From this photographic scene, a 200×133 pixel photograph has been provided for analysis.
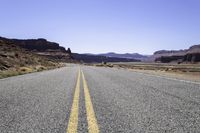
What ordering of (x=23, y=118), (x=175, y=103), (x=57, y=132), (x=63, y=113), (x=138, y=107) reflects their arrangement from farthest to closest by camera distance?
(x=175, y=103) → (x=138, y=107) → (x=63, y=113) → (x=23, y=118) → (x=57, y=132)

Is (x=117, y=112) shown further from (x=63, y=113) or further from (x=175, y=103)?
(x=175, y=103)

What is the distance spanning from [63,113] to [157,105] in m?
2.41

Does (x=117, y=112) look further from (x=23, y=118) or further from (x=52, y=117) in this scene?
(x=23, y=118)

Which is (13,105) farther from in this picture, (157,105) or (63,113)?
(157,105)

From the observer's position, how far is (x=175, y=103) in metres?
7.32

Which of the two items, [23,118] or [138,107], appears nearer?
[23,118]

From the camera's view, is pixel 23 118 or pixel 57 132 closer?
pixel 57 132

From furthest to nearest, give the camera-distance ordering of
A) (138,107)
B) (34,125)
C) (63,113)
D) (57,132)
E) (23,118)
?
1. (138,107)
2. (63,113)
3. (23,118)
4. (34,125)
5. (57,132)

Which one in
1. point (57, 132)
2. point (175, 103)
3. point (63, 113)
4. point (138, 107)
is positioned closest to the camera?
point (57, 132)

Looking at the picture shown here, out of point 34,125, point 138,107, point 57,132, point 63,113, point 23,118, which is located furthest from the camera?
point 138,107

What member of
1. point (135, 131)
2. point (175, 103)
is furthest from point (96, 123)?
point (175, 103)

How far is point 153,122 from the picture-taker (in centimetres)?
507

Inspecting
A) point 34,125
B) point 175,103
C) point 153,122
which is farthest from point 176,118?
point 34,125

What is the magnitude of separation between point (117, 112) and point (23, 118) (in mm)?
1934
